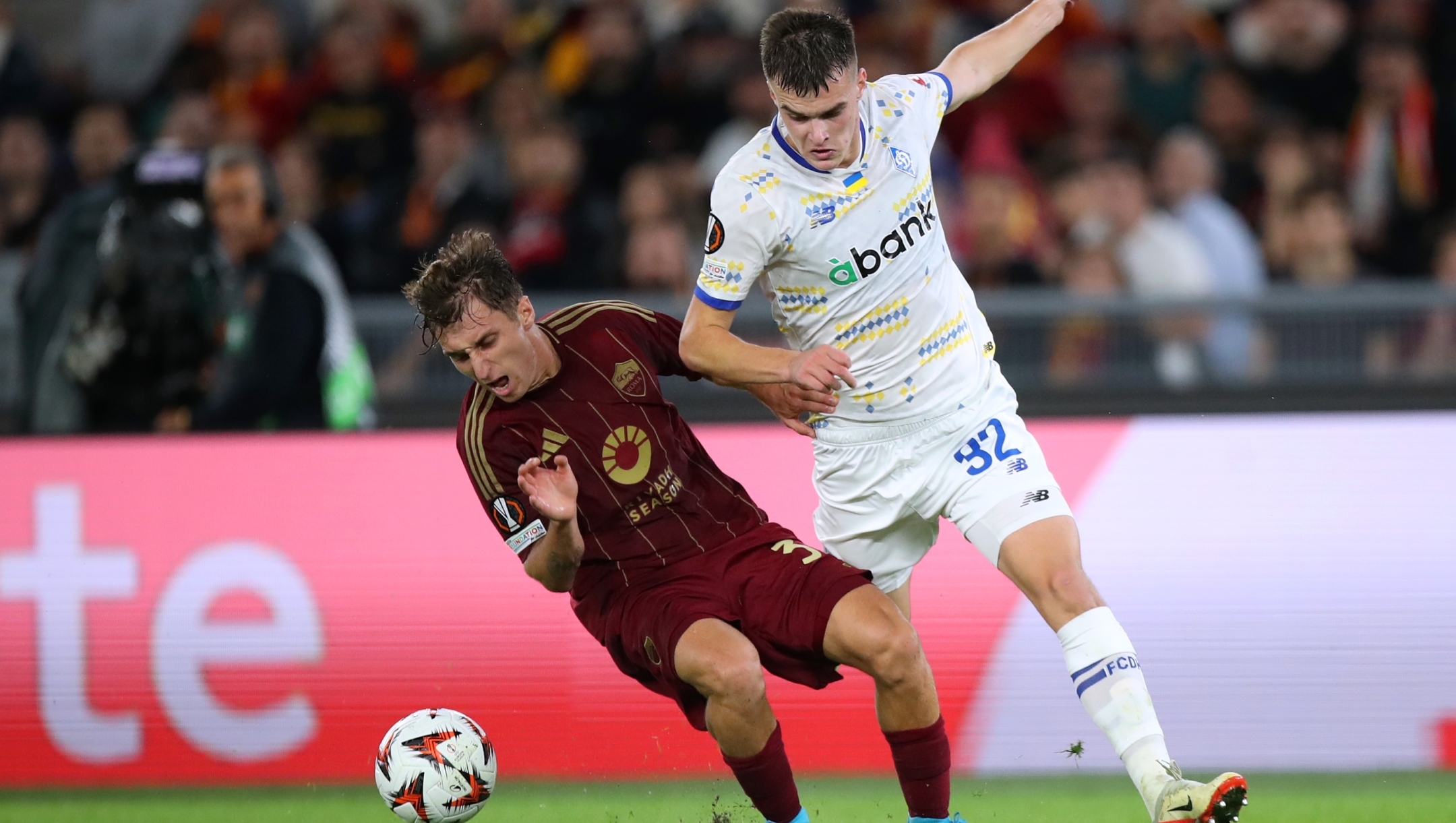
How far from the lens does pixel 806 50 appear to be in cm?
435

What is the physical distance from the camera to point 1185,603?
606 centimetres

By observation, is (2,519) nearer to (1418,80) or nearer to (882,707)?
(882,707)

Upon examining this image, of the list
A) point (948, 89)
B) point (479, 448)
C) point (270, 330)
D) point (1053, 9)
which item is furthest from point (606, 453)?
point (270, 330)

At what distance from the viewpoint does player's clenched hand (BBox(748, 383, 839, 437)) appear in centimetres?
447

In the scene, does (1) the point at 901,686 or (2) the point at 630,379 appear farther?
(2) the point at 630,379

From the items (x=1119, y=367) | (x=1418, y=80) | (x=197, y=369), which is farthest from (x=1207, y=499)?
(x=197, y=369)

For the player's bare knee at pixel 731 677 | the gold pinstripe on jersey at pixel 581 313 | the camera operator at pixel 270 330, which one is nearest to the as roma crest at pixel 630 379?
the gold pinstripe on jersey at pixel 581 313

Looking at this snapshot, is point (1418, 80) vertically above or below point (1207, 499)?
above

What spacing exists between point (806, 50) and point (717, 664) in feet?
5.41

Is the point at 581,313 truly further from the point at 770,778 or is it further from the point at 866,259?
the point at 770,778

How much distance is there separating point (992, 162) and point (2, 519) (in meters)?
5.15

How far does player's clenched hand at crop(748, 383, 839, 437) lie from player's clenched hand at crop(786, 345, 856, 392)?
0.03 m

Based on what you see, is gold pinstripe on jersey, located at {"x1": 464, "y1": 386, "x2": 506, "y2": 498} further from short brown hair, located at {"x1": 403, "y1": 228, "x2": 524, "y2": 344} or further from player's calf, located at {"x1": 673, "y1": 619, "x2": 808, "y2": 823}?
player's calf, located at {"x1": 673, "y1": 619, "x2": 808, "y2": 823}

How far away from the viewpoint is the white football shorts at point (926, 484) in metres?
4.56
